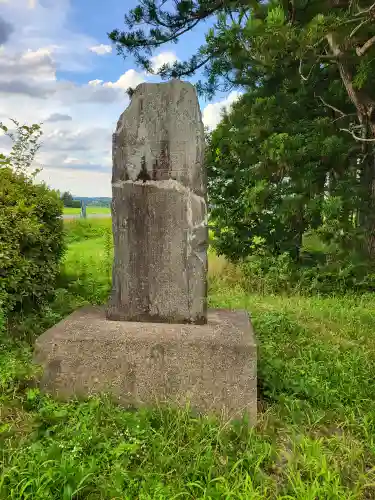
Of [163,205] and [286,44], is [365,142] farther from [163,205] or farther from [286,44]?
[163,205]

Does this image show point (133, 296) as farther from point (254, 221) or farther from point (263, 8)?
point (254, 221)

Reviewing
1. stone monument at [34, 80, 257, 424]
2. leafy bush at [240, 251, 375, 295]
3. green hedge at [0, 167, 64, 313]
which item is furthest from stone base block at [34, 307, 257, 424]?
leafy bush at [240, 251, 375, 295]

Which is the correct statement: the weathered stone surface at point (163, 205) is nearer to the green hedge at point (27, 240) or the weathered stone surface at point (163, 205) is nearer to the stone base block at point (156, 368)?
the stone base block at point (156, 368)

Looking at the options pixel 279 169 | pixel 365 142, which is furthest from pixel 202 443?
pixel 365 142

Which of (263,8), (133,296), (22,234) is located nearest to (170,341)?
(133,296)

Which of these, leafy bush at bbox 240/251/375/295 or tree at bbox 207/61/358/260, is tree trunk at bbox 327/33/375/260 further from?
leafy bush at bbox 240/251/375/295

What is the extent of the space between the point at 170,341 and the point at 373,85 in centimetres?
564

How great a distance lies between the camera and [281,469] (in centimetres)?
237

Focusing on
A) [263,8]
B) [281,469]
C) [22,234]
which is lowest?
[281,469]

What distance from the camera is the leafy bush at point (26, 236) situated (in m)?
3.83

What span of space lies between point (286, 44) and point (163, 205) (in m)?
2.43

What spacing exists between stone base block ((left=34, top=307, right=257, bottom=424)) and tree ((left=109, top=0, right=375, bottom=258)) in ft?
9.40

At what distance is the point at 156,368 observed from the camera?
284 cm

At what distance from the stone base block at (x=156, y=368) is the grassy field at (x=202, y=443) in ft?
0.36
